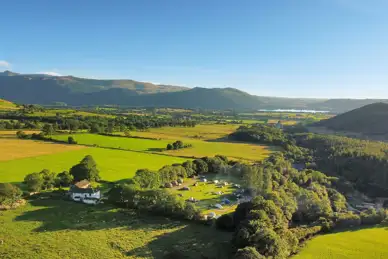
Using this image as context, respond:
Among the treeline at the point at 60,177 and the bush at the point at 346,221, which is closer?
the bush at the point at 346,221

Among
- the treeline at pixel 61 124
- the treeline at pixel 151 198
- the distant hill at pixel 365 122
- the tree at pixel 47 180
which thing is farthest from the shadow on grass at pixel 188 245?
the distant hill at pixel 365 122

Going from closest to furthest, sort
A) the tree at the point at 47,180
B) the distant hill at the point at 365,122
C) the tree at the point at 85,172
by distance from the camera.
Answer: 1. the tree at the point at 47,180
2. the tree at the point at 85,172
3. the distant hill at the point at 365,122

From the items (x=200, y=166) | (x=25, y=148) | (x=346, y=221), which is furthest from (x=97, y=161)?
(x=346, y=221)

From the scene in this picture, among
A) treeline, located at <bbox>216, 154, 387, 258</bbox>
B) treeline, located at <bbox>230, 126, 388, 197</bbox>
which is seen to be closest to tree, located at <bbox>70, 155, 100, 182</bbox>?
treeline, located at <bbox>216, 154, 387, 258</bbox>

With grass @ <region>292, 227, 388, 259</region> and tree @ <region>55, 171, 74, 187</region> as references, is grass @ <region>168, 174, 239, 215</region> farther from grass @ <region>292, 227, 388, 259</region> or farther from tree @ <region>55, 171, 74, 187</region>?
tree @ <region>55, 171, 74, 187</region>

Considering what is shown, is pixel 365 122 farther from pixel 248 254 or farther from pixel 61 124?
pixel 248 254

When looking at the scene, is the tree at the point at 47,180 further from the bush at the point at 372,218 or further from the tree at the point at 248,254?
the bush at the point at 372,218

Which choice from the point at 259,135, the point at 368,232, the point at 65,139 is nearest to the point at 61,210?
the point at 368,232
